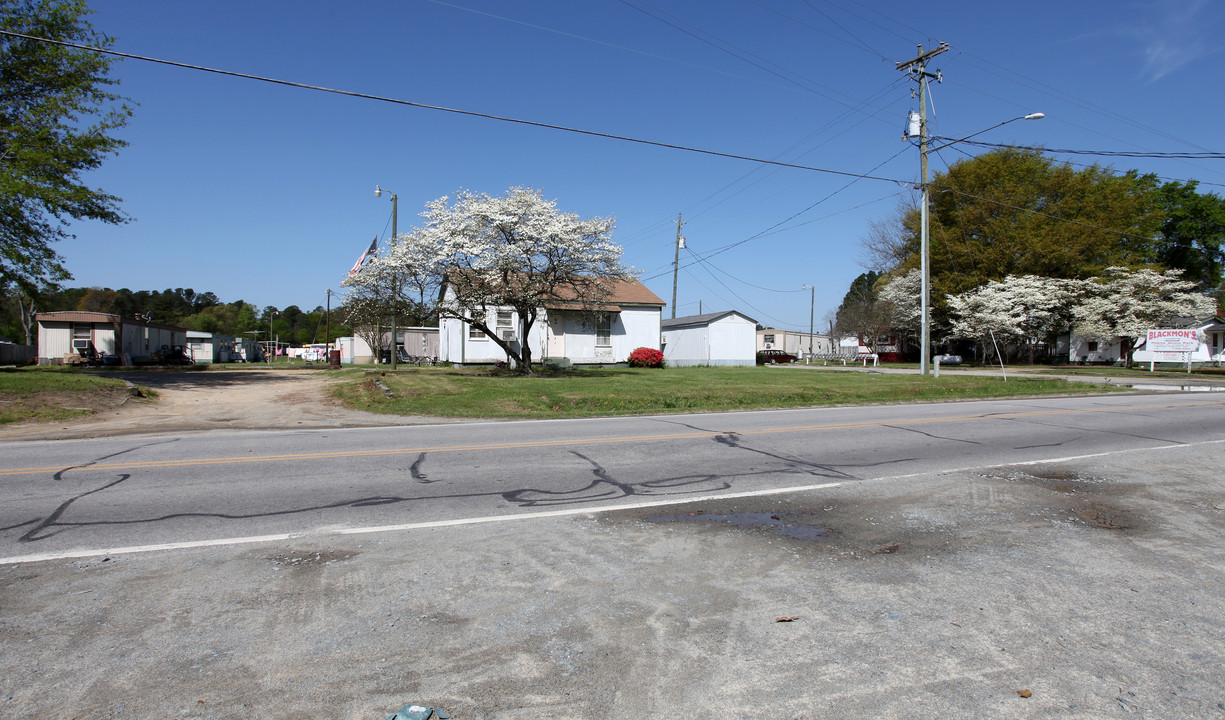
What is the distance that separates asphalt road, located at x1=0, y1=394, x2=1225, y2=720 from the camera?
3.02 m

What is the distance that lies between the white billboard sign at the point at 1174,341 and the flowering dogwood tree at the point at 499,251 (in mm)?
28793

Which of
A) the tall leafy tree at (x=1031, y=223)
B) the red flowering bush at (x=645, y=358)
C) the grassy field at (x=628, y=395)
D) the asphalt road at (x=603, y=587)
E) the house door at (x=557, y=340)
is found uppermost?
the tall leafy tree at (x=1031, y=223)

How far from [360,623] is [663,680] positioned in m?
1.82

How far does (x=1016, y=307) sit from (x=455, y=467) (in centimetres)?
4427

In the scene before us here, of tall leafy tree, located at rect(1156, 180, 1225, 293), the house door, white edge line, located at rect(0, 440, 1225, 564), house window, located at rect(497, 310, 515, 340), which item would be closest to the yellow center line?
white edge line, located at rect(0, 440, 1225, 564)

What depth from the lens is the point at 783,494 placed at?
6.87 metres

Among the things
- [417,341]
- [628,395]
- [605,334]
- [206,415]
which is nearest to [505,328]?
[605,334]

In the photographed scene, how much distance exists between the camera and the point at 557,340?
33.9 m

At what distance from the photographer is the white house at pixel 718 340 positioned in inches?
1489

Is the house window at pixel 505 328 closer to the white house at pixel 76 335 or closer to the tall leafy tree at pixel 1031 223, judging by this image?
the white house at pixel 76 335

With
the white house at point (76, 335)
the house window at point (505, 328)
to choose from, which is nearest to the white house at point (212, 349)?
the white house at point (76, 335)

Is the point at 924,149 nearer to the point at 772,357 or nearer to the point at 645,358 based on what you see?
the point at 645,358

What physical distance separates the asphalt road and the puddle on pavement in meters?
0.04

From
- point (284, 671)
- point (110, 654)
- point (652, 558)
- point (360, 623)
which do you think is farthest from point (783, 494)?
point (110, 654)
